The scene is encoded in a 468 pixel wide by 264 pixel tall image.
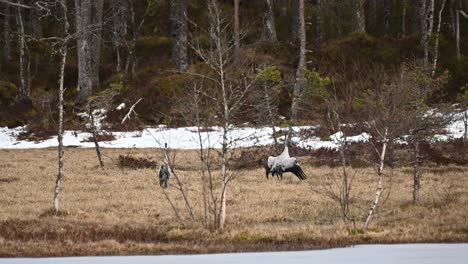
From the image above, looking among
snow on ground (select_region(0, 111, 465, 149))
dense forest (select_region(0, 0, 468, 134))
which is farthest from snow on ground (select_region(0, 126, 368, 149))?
dense forest (select_region(0, 0, 468, 134))

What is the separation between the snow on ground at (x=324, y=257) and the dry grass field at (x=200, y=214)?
45 centimetres

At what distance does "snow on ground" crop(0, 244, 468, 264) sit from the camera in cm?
1072

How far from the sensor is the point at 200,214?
1557cm

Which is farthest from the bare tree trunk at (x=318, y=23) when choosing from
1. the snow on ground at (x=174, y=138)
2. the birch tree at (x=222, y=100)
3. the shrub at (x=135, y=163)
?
the birch tree at (x=222, y=100)

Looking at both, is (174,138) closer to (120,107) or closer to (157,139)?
(157,139)

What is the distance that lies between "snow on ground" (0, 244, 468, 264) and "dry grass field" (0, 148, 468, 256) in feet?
1.49

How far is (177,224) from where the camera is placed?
14.3 m

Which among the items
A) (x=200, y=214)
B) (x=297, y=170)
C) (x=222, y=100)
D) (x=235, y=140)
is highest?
(x=222, y=100)

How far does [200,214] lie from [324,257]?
4.93 m

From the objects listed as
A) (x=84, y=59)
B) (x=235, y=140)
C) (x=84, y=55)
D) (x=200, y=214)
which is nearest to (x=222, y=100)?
(x=200, y=214)

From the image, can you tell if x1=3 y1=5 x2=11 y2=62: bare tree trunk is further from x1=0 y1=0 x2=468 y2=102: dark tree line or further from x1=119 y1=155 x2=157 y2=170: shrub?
x1=119 y1=155 x2=157 y2=170: shrub

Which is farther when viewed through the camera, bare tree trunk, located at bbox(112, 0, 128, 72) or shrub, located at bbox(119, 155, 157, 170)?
bare tree trunk, located at bbox(112, 0, 128, 72)

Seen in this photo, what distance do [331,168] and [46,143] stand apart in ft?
49.5

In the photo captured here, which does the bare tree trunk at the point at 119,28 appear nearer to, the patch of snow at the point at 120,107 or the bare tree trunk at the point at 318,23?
the patch of snow at the point at 120,107
